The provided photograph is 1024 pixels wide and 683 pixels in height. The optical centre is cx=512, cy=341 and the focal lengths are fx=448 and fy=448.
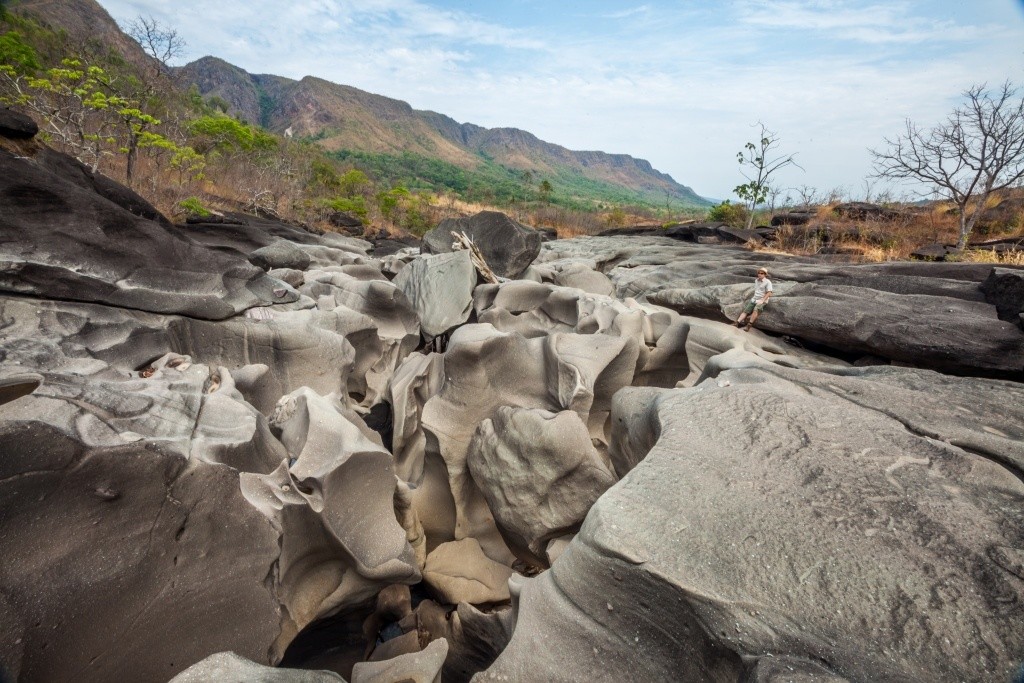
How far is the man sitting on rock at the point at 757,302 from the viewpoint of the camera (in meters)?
5.67

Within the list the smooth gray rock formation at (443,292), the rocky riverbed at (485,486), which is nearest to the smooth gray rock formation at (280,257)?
the smooth gray rock formation at (443,292)

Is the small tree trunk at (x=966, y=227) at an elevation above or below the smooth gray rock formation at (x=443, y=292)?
above

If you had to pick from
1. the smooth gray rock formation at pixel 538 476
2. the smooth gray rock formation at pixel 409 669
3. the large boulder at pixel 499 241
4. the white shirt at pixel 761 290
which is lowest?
the smooth gray rock formation at pixel 409 669

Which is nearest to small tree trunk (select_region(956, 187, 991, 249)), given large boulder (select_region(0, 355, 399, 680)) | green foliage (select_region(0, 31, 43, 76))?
large boulder (select_region(0, 355, 399, 680))

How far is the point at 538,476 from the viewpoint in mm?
3455

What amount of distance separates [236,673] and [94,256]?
3612mm

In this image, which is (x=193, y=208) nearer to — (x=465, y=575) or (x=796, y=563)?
(x=465, y=575)

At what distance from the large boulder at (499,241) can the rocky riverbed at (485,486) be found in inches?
167

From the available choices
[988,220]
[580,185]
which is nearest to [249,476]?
[988,220]

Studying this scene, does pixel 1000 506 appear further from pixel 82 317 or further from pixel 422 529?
pixel 82 317

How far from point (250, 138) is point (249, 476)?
2430cm

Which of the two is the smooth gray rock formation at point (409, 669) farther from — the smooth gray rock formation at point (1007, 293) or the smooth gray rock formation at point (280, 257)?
the smooth gray rock formation at point (280, 257)

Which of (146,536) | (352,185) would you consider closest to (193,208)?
(146,536)

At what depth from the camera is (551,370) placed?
15.2 feet
